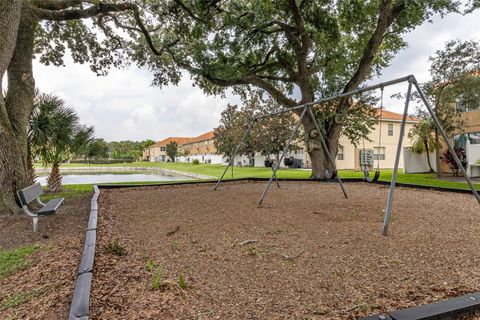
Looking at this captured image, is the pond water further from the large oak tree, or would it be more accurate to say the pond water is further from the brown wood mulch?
the brown wood mulch

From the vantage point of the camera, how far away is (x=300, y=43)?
11805 millimetres

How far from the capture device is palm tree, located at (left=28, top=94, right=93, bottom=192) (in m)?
8.45

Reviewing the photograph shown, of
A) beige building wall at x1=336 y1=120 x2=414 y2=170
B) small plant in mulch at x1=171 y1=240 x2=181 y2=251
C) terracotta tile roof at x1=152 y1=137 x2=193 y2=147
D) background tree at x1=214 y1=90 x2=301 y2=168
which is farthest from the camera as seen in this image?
terracotta tile roof at x1=152 y1=137 x2=193 y2=147

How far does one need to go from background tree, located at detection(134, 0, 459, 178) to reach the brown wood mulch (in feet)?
24.0

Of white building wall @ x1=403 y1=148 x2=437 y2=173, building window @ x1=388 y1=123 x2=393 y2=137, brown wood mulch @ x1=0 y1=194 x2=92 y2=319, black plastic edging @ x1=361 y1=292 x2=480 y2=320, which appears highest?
building window @ x1=388 y1=123 x2=393 y2=137

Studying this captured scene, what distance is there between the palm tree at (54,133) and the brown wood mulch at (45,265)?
12.4ft

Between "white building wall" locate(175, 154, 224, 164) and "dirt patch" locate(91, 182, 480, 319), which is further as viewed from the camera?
"white building wall" locate(175, 154, 224, 164)

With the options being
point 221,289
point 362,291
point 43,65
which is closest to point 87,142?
point 43,65

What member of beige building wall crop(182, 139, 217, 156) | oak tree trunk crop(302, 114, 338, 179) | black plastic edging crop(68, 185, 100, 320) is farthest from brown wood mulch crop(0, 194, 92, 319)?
beige building wall crop(182, 139, 217, 156)

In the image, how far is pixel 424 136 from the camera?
1616cm

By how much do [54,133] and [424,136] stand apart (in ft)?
59.2

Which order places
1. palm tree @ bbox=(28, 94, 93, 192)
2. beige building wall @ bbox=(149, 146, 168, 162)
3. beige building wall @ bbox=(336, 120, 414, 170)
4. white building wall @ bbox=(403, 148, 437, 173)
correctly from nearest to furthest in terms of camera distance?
palm tree @ bbox=(28, 94, 93, 192), white building wall @ bbox=(403, 148, 437, 173), beige building wall @ bbox=(336, 120, 414, 170), beige building wall @ bbox=(149, 146, 168, 162)

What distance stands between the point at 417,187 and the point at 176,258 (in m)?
9.50

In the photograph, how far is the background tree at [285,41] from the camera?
10.2 metres
